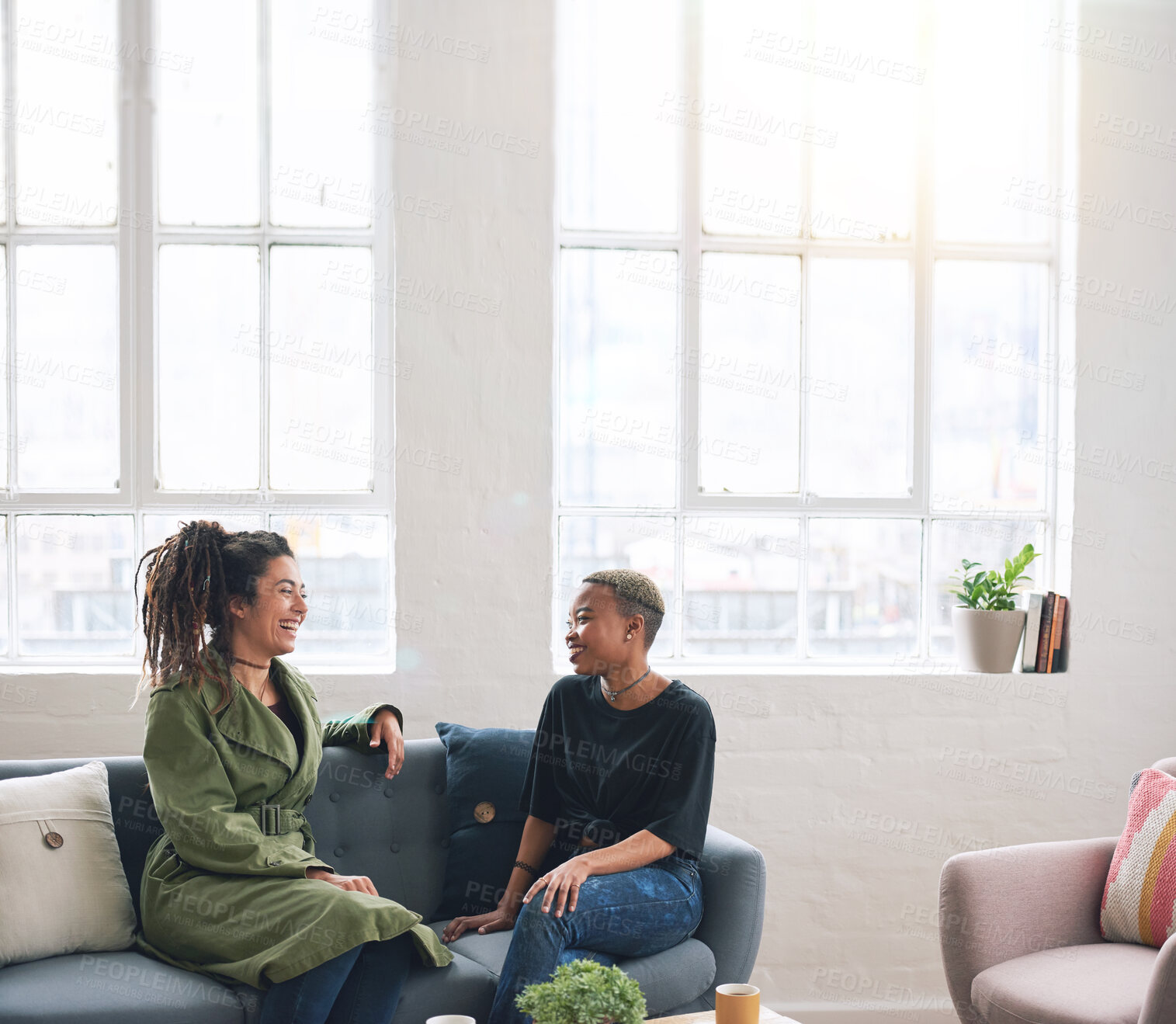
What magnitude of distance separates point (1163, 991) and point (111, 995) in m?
2.08

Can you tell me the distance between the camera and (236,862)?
7.77ft

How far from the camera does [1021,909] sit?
2.64m

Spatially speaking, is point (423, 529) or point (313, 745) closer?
point (313, 745)

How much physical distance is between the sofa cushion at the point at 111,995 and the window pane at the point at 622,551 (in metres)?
1.68

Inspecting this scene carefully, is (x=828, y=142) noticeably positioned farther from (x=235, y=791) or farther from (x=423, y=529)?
(x=235, y=791)

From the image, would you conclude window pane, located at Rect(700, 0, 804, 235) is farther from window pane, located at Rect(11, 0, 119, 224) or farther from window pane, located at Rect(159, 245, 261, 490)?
window pane, located at Rect(11, 0, 119, 224)

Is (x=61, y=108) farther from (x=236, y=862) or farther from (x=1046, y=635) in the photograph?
(x=1046, y=635)

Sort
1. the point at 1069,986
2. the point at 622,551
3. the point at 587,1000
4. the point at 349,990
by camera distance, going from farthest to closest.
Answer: the point at 622,551, the point at 1069,986, the point at 349,990, the point at 587,1000

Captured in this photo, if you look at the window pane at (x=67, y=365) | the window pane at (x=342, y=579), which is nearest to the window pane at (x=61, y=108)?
the window pane at (x=67, y=365)

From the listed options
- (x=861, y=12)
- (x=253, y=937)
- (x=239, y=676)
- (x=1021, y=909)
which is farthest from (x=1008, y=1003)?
(x=861, y=12)

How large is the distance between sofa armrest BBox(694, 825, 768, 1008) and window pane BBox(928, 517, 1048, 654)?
1.47 metres

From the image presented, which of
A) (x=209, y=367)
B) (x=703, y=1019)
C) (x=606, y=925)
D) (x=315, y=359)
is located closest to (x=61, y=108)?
(x=209, y=367)

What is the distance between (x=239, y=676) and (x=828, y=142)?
102 inches

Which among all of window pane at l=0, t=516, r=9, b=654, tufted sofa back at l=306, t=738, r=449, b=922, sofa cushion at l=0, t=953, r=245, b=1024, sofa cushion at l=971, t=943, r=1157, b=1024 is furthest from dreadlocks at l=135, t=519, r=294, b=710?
sofa cushion at l=971, t=943, r=1157, b=1024
